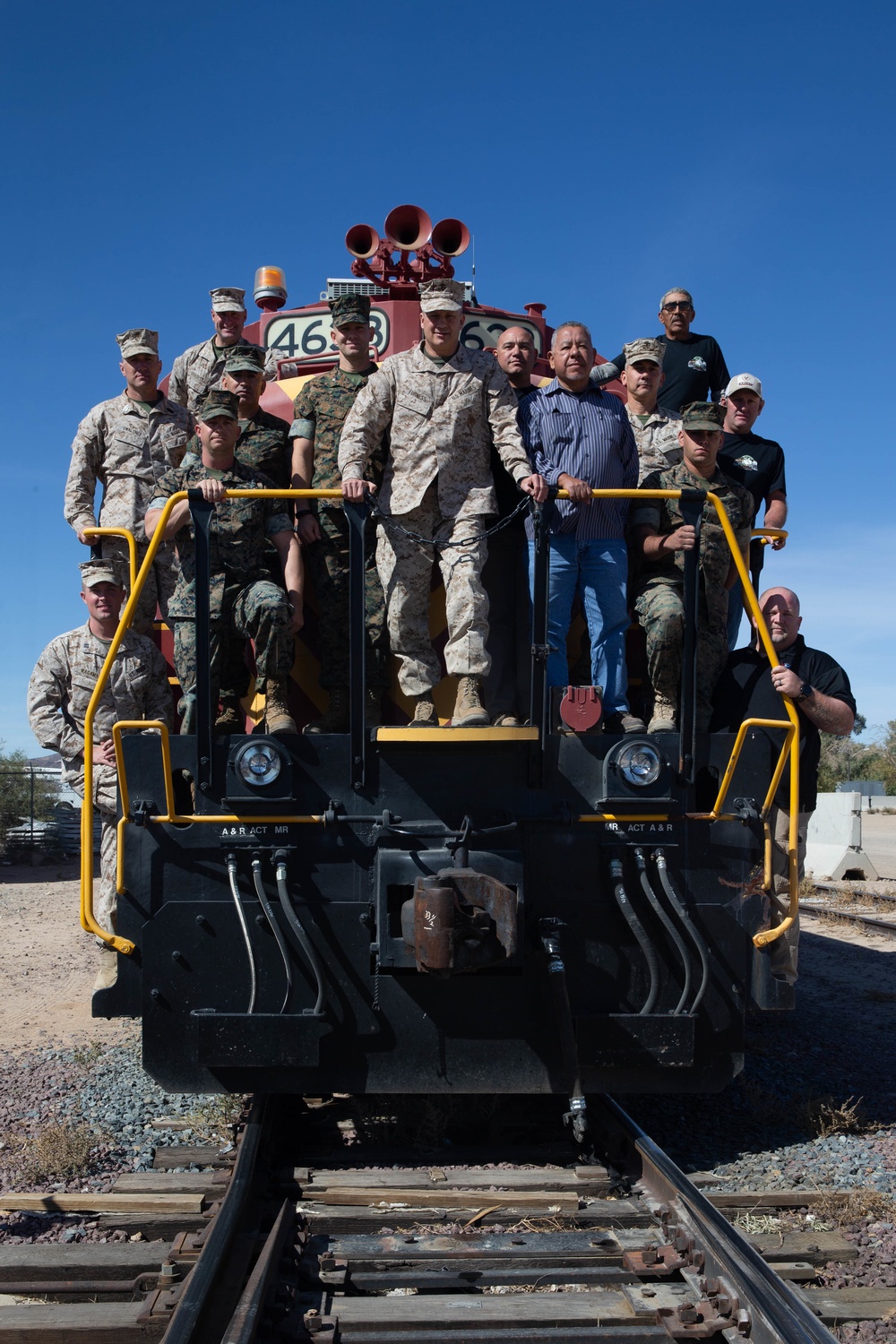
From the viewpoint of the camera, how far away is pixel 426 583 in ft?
17.7

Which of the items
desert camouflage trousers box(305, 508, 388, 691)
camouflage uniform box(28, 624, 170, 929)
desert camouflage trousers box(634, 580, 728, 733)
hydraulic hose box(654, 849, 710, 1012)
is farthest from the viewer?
camouflage uniform box(28, 624, 170, 929)

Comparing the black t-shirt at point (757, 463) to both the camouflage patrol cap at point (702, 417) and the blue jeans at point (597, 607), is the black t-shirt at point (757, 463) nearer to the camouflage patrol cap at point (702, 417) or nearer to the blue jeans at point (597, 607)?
the camouflage patrol cap at point (702, 417)

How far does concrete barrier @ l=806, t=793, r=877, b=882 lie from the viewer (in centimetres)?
1655

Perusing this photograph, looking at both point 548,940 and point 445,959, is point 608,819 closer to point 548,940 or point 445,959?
point 548,940

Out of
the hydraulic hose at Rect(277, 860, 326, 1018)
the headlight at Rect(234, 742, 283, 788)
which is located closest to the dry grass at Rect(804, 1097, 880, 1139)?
the hydraulic hose at Rect(277, 860, 326, 1018)

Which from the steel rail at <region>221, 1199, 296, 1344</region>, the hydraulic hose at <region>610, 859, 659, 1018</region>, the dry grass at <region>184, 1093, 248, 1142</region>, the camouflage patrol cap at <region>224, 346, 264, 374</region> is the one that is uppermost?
the camouflage patrol cap at <region>224, 346, 264, 374</region>

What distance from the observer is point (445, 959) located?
4.26 m

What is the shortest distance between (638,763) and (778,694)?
943 millimetres

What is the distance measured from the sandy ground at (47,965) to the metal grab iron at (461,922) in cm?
394

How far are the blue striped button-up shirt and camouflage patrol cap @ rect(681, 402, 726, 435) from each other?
0.31m

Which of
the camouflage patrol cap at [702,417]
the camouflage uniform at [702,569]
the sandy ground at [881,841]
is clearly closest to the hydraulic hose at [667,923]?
the camouflage uniform at [702,569]

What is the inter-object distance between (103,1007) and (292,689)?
1.90m

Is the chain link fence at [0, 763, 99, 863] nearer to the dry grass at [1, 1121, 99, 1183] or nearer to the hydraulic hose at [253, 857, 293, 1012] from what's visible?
the dry grass at [1, 1121, 99, 1183]

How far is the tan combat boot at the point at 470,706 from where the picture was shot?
497cm
